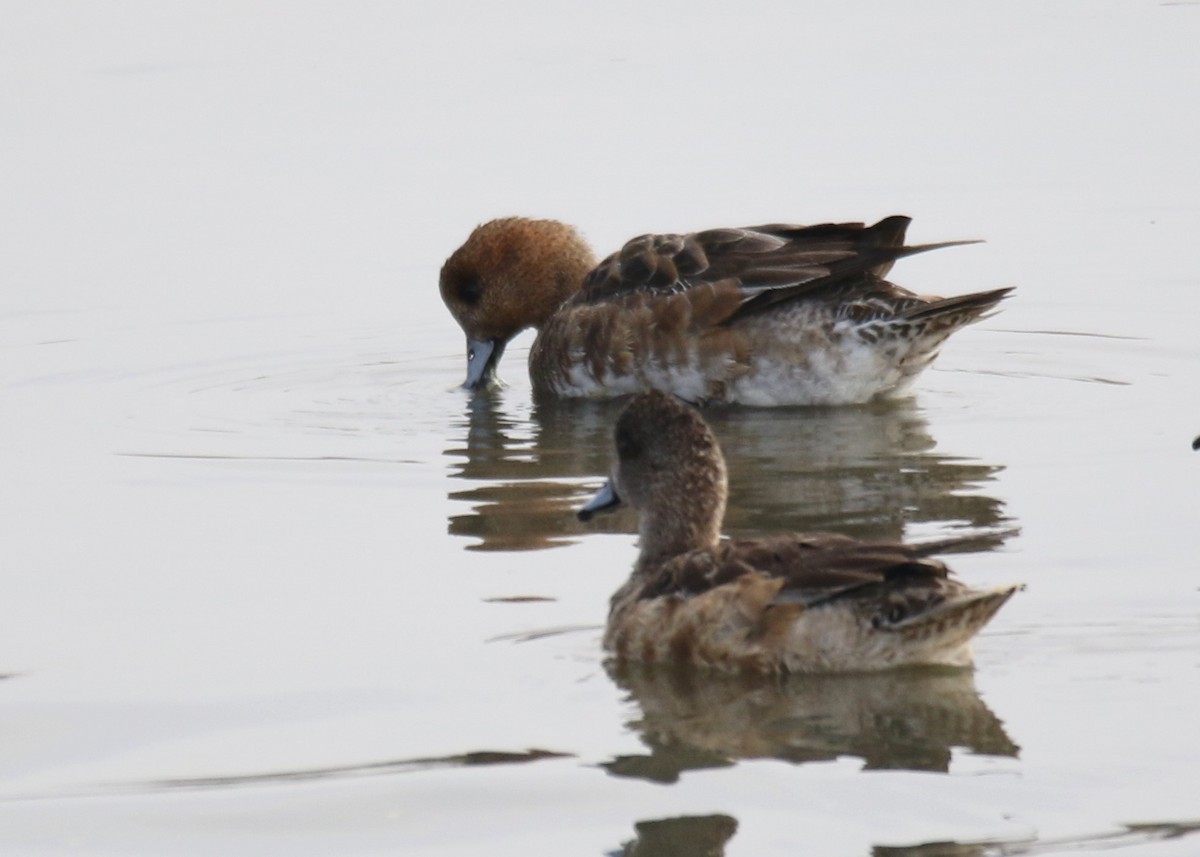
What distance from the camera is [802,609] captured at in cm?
634

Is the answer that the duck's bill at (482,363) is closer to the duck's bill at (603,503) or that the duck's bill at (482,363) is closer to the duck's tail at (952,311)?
the duck's tail at (952,311)

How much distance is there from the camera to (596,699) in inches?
248

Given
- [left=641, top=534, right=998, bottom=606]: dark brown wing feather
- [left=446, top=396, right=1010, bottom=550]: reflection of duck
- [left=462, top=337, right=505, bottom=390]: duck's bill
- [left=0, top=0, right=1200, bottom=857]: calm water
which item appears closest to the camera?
[left=0, top=0, right=1200, bottom=857]: calm water

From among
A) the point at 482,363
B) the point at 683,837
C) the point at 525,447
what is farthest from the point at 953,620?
the point at 482,363

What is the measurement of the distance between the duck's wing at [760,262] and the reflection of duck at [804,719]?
13.9 ft

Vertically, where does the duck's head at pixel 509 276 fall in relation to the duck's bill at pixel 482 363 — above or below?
above

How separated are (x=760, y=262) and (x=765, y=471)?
71.5 inches

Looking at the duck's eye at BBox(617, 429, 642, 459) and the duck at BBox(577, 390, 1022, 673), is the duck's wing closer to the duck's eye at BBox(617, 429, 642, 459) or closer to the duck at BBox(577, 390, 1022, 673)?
the duck's eye at BBox(617, 429, 642, 459)

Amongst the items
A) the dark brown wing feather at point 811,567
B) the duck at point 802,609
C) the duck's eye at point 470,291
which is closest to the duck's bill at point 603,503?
the duck at point 802,609

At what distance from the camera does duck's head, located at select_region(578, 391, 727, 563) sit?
23.1 ft

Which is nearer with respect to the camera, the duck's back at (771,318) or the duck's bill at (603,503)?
the duck's bill at (603,503)

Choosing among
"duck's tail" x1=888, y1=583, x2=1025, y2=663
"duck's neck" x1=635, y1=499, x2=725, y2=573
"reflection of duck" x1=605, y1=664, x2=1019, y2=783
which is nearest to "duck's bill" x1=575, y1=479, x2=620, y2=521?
"duck's neck" x1=635, y1=499, x2=725, y2=573

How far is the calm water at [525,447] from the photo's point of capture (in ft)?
18.5

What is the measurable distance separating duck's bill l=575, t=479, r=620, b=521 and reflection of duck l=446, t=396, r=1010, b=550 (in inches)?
24.4
